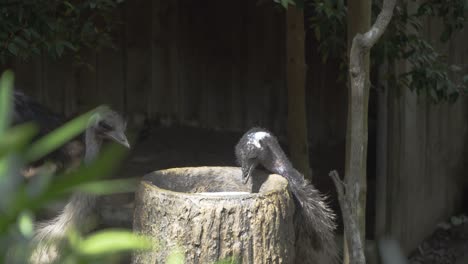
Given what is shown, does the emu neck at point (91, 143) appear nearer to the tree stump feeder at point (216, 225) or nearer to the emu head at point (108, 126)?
the emu head at point (108, 126)

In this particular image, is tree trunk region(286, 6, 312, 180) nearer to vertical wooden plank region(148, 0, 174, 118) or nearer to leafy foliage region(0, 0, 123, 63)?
leafy foliage region(0, 0, 123, 63)

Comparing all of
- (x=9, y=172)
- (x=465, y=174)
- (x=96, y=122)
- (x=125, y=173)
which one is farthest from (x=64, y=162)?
(x=9, y=172)

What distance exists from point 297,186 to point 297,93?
1.37 meters

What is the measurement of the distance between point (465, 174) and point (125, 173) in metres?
2.76

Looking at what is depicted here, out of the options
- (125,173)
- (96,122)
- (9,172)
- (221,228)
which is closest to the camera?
(9,172)

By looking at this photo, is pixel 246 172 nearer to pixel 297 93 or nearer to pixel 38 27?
pixel 38 27

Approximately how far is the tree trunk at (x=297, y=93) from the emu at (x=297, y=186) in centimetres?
121

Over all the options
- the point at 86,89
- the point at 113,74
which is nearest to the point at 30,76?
the point at 86,89

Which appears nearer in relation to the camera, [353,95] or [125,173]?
[353,95]

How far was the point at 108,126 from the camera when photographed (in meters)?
3.81

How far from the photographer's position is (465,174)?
655 cm

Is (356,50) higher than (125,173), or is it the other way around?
(356,50)

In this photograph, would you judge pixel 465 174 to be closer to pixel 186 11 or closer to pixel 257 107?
pixel 257 107

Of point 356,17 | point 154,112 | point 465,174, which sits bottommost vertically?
point 465,174
